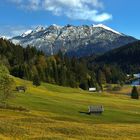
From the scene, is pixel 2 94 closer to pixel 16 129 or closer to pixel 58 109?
pixel 58 109

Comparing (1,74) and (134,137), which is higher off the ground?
(1,74)

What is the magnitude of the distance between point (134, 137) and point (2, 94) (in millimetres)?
56703

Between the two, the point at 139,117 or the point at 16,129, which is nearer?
the point at 16,129

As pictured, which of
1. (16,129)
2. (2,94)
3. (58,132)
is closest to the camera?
(16,129)

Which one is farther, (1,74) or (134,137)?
(1,74)

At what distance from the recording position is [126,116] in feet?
360

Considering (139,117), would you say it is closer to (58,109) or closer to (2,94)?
(58,109)

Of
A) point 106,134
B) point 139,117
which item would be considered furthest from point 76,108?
point 106,134

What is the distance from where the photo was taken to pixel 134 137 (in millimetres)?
57594

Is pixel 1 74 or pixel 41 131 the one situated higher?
pixel 1 74

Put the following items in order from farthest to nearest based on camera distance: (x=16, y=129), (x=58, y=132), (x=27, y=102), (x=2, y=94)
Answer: (x=27, y=102) → (x=2, y=94) → (x=58, y=132) → (x=16, y=129)

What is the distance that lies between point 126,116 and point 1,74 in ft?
114

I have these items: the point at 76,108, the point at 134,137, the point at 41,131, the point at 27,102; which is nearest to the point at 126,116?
the point at 76,108

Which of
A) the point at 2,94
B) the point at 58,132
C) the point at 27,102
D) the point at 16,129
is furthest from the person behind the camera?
the point at 27,102
